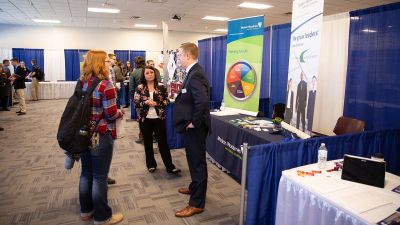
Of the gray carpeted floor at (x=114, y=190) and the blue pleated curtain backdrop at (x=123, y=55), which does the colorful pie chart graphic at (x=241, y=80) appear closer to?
the gray carpeted floor at (x=114, y=190)

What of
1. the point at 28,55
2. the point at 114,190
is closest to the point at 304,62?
the point at 114,190

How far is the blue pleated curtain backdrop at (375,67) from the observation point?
8.48 feet

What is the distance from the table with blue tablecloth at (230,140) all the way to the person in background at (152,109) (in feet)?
1.99

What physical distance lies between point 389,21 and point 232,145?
1979 mm

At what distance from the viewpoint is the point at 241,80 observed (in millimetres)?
3863

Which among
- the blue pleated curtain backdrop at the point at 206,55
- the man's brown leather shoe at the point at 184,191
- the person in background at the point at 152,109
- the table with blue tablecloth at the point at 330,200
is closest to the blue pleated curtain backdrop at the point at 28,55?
the blue pleated curtain backdrop at the point at 206,55

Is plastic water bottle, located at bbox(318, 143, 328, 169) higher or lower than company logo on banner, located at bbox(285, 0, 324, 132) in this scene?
lower

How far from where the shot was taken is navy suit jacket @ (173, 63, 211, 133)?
233cm

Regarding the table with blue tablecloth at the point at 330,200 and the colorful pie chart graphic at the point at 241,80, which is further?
the colorful pie chart graphic at the point at 241,80

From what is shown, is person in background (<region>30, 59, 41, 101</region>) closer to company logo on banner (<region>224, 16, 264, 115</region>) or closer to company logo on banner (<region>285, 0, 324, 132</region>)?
company logo on banner (<region>224, 16, 264, 115</region>)

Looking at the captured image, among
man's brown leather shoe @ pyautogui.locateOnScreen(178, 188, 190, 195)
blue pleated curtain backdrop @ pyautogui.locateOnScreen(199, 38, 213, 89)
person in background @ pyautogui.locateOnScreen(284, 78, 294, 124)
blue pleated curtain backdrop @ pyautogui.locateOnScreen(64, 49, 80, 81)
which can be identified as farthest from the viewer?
blue pleated curtain backdrop @ pyautogui.locateOnScreen(64, 49, 80, 81)

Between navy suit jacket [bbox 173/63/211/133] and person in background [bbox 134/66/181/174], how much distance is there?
3.32ft

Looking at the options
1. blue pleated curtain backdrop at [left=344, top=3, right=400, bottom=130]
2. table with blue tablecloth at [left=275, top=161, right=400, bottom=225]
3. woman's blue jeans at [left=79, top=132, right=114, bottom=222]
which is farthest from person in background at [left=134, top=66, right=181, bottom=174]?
blue pleated curtain backdrop at [left=344, top=3, right=400, bottom=130]

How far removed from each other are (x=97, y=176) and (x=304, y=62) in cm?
204
